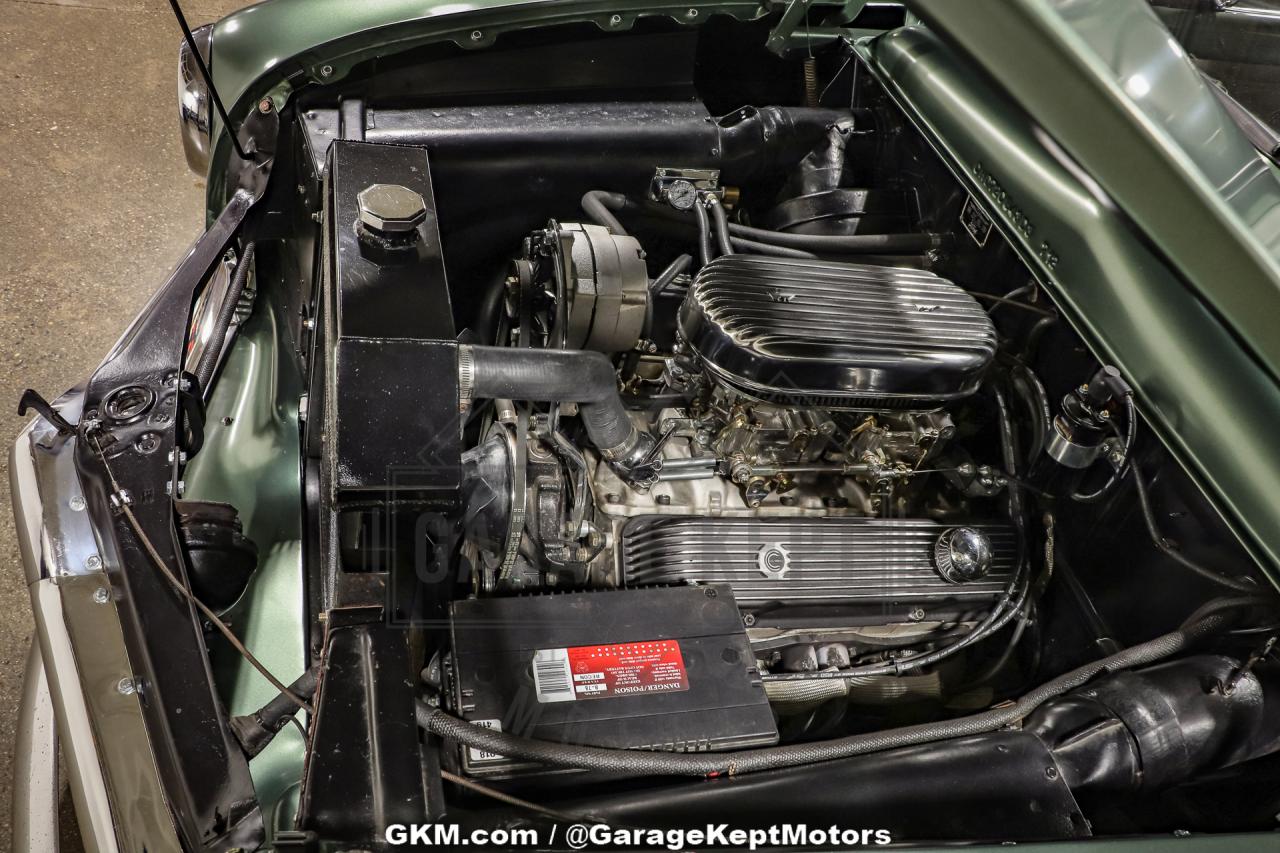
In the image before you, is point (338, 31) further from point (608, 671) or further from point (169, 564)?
point (608, 671)

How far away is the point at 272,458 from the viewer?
158cm

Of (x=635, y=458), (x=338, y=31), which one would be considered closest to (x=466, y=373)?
(x=635, y=458)

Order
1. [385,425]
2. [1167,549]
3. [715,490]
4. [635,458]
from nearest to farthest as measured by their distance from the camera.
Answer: [385,425] → [1167,549] → [635,458] → [715,490]

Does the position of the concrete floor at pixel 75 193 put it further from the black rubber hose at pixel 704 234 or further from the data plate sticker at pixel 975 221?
the data plate sticker at pixel 975 221

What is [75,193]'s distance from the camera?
2730 mm

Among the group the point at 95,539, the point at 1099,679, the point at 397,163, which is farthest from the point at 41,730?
the point at 1099,679

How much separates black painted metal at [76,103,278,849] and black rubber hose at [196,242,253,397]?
73 millimetres

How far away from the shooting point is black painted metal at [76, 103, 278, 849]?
0.97m

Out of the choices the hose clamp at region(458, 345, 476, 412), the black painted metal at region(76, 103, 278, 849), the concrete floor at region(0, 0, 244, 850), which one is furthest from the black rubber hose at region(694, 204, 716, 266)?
the concrete floor at region(0, 0, 244, 850)

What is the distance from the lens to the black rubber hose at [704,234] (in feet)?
5.15

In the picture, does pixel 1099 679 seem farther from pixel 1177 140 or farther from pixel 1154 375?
pixel 1177 140

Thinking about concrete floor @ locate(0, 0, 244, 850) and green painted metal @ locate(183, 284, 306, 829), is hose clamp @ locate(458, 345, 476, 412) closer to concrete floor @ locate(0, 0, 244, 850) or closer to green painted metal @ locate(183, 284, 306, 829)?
green painted metal @ locate(183, 284, 306, 829)

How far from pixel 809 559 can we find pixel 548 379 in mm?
520

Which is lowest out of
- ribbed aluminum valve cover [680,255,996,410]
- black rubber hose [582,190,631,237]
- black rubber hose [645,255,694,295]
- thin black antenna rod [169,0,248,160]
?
ribbed aluminum valve cover [680,255,996,410]
